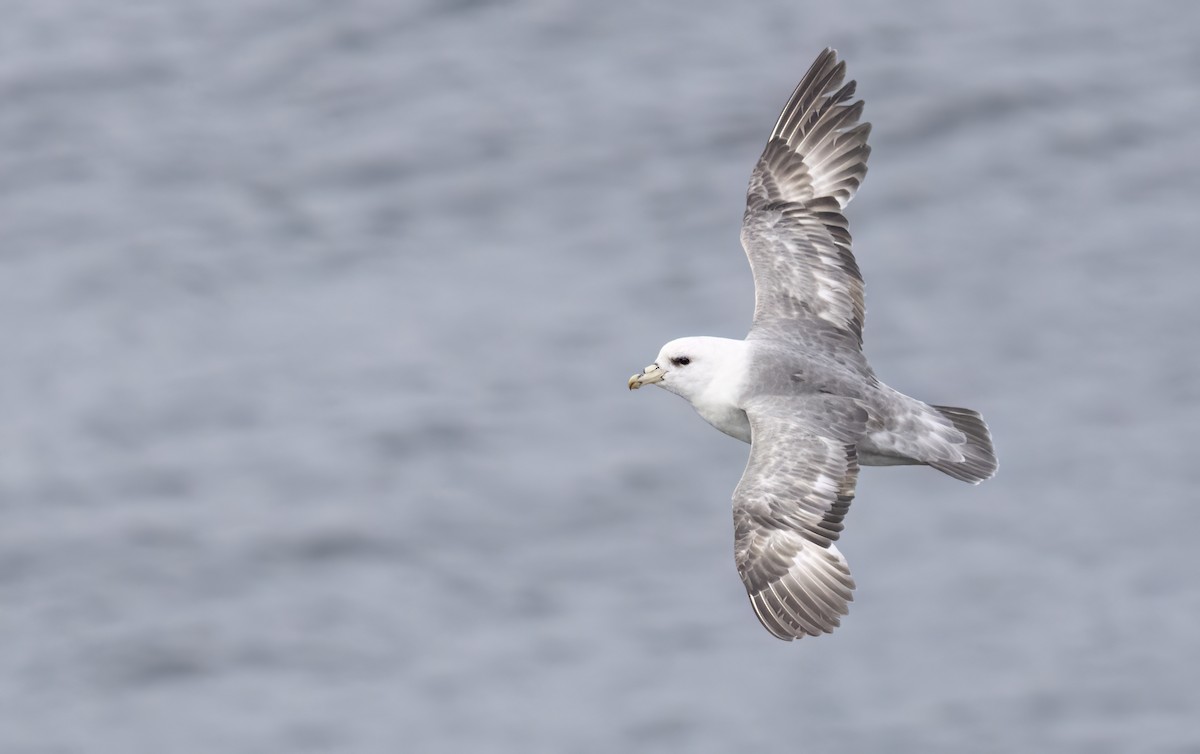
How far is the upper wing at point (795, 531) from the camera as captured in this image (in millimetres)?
13445

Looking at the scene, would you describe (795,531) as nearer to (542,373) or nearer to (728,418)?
(728,418)

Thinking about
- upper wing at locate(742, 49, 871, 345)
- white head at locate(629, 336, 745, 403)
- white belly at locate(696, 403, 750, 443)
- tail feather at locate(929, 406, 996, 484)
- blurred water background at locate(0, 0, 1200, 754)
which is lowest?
tail feather at locate(929, 406, 996, 484)

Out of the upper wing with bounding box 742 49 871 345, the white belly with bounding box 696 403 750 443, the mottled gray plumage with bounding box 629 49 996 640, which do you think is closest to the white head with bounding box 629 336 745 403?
the mottled gray plumage with bounding box 629 49 996 640

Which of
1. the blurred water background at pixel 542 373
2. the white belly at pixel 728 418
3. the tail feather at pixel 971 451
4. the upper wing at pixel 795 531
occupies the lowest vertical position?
the upper wing at pixel 795 531

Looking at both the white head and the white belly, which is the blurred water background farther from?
the white head

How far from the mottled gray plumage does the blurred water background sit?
31.8 ft

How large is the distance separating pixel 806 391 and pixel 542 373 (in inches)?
521

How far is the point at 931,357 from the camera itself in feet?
89.2

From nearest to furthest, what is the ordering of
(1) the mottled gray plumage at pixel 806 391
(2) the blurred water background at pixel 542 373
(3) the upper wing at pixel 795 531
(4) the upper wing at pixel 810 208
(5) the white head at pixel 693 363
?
(3) the upper wing at pixel 795 531
(1) the mottled gray plumage at pixel 806 391
(5) the white head at pixel 693 363
(4) the upper wing at pixel 810 208
(2) the blurred water background at pixel 542 373

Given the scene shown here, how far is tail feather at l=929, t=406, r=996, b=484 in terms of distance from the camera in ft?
47.2

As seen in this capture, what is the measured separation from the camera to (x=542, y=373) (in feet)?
89.6

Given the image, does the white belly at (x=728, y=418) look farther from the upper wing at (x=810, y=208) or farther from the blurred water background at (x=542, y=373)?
the blurred water background at (x=542, y=373)

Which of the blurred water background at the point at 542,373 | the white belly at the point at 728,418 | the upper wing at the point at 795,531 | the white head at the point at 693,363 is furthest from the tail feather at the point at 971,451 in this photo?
the blurred water background at the point at 542,373

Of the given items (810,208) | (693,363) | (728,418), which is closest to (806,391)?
(728,418)
